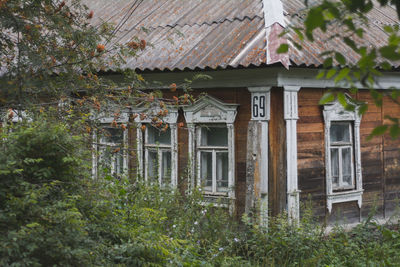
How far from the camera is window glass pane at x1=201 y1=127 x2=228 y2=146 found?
9.36m

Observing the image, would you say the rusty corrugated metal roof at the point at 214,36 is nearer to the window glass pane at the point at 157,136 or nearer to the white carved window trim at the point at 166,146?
the white carved window trim at the point at 166,146

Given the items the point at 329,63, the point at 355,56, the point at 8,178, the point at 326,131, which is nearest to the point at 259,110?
the point at 326,131

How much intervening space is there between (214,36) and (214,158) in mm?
2129

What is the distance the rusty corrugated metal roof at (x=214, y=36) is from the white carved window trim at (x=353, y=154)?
894mm

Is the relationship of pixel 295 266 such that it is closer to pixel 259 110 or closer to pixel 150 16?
pixel 259 110

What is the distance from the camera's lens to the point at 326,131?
9.34m

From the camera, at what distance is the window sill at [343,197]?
927 cm

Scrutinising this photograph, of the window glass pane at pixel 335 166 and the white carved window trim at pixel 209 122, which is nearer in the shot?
the white carved window trim at pixel 209 122

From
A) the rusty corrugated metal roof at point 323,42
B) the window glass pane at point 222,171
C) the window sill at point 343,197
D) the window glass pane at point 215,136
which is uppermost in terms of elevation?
the rusty corrugated metal roof at point 323,42

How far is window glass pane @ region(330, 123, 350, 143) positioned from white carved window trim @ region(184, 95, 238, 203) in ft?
6.16

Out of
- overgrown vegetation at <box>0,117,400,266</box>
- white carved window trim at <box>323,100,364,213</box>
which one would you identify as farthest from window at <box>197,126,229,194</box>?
overgrown vegetation at <box>0,117,400,266</box>

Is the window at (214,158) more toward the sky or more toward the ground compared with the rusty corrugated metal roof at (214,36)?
more toward the ground

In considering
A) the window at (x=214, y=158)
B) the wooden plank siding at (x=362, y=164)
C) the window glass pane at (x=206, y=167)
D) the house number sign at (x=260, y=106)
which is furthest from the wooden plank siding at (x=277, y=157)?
the window glass pane at (x=206, y=167)

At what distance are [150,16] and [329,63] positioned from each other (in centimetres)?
936
